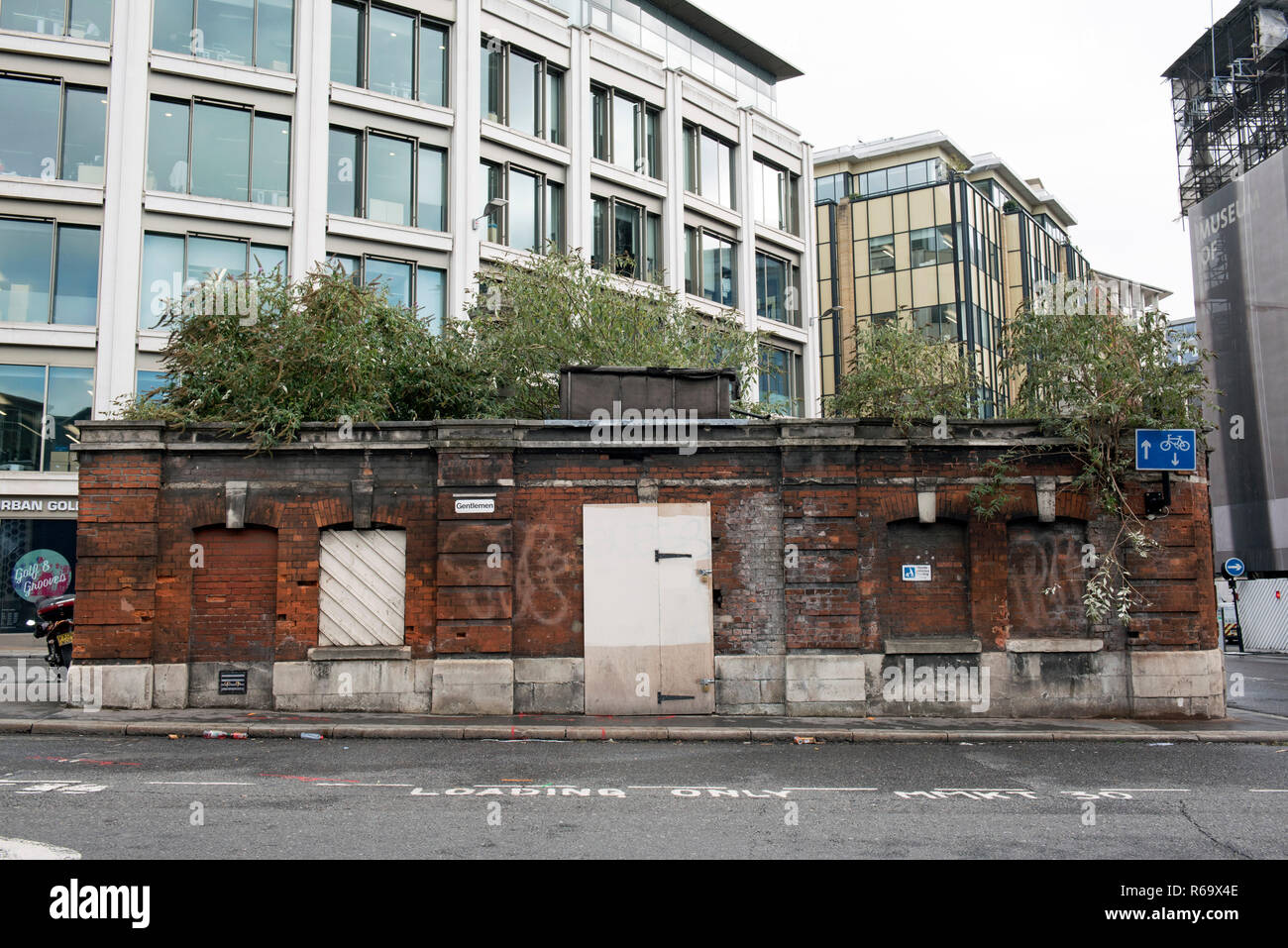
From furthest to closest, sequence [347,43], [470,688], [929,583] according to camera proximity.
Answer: [347,43], [929,583], [470,688]

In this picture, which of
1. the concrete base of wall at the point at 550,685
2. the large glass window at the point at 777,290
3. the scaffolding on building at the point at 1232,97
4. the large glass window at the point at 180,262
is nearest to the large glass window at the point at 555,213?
the large glass window at the point at 180,262

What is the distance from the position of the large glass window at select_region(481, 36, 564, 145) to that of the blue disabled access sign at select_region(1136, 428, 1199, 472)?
Answer: 2593 cm

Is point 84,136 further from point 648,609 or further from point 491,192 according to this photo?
point 648,609

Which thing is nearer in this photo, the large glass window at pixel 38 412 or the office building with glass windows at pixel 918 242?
the large glass window at pixel 38 412

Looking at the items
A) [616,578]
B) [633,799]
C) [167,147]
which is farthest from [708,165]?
[633,799]

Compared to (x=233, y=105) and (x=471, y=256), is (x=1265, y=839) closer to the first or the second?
(x=471, y=256)

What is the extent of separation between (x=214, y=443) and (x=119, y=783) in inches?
255

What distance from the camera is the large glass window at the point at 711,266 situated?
134 feet

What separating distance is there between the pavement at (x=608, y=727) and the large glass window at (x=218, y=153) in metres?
19.9

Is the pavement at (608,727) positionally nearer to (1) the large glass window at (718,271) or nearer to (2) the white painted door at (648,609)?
(2) the white painted door at (648,609)

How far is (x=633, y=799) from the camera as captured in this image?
9031mm

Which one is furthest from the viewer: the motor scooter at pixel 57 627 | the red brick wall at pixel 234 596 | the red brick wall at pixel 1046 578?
the motor scooter at pixel 57 627

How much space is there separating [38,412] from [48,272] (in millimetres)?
4050
